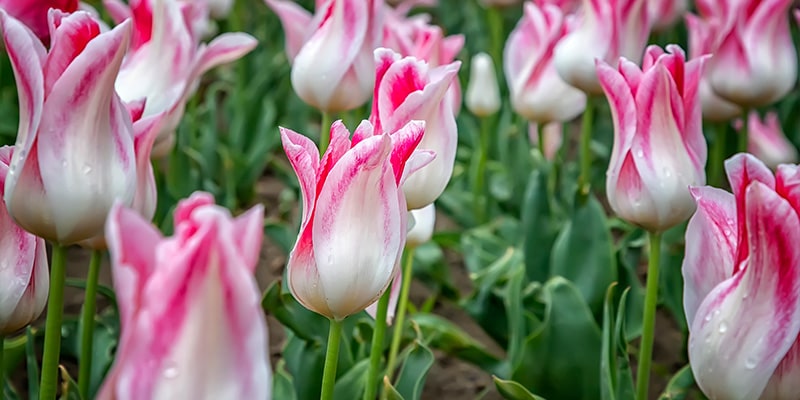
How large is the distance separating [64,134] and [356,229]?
0.20 metres

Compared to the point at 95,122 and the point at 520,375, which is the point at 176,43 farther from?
the point at 520,375

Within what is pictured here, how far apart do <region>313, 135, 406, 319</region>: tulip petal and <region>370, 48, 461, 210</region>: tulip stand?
0.13 meters

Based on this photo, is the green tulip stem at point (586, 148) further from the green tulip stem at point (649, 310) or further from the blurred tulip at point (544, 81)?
the green tulip stem at point (649, 310)

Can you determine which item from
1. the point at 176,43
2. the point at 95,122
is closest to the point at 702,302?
the point at 95,122

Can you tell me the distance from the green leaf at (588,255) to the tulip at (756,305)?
0.57 meters

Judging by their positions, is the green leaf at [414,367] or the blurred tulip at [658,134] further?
the green leaf at [414,367]

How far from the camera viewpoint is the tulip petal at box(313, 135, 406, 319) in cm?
72

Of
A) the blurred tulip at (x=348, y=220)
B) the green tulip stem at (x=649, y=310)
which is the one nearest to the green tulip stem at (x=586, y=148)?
the green tulip stem at (x=649, y=310)

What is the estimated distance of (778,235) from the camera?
76cm

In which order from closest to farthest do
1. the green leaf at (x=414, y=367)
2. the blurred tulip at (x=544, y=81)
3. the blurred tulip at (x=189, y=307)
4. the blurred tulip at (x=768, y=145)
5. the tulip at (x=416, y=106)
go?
the blurred tulip at (x=189, y=307)
the tulip at (x=416, y=106)
the green leaf at (x=414, y=367)
the blurred tulip at (x=544, y=81)
the blurred tulip at (x=768, y=145)

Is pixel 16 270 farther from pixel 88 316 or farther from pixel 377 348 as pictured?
pixel 377 348

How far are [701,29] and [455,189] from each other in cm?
64

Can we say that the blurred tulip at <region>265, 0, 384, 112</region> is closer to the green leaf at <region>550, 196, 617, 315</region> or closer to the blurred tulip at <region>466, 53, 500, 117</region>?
the green leaf at <region>550, 196, 617, 315</region>

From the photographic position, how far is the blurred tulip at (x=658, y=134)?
96 centimetres
